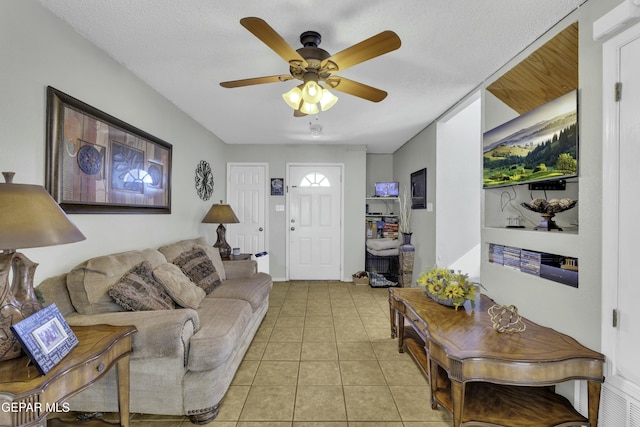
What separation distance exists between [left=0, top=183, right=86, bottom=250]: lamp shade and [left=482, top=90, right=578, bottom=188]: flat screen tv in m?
2.52

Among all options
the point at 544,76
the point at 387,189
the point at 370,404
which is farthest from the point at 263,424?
the point at 387,189

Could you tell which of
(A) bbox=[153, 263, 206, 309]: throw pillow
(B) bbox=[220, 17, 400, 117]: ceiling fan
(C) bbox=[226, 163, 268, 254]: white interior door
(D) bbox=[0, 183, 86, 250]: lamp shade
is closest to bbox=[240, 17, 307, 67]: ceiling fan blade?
(B) bbox=[220, 17, 400, 117]: ceiling fan

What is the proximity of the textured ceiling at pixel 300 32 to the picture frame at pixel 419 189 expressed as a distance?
3.98ft

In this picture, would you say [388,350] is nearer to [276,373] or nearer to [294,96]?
[276,373]

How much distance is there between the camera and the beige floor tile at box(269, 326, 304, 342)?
2.76 meters

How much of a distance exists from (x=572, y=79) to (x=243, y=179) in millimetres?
4326

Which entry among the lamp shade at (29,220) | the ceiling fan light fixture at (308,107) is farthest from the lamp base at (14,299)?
the ceiling fan light fixture at (308,107)

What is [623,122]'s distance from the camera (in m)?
1.39

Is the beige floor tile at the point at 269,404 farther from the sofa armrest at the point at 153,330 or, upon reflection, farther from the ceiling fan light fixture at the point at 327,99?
the ceiling fan light fixture at the point at 327,99

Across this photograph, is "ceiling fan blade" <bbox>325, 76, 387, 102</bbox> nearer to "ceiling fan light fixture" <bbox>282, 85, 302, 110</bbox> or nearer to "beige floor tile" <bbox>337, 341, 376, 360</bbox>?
"ceiling fan light fixture" <bbox>282, 85, 302, 110</bbox>

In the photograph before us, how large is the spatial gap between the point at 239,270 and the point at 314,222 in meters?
2.00

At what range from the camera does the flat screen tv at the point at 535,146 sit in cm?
166

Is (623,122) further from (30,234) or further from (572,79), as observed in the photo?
(30,234)

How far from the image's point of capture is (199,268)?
2742 millimetres
